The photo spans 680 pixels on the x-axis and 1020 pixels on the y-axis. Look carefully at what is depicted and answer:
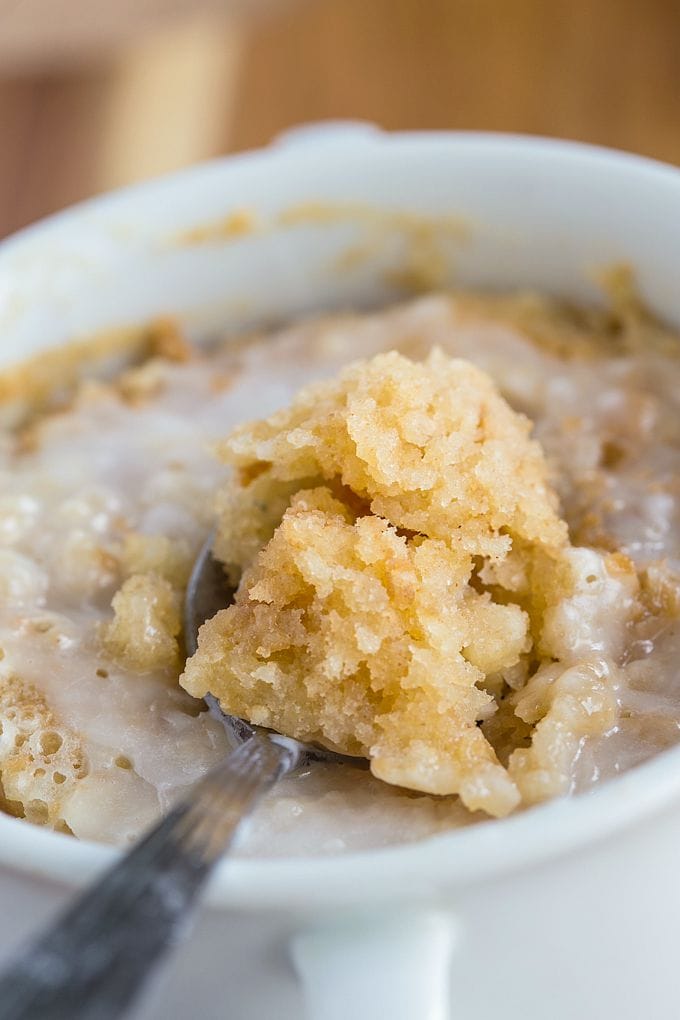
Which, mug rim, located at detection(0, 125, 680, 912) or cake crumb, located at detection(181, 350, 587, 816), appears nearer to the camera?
mug rim, located at detection(0, 125, 680, 912)

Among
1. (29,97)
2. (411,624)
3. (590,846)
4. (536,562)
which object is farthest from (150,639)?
(29,97)

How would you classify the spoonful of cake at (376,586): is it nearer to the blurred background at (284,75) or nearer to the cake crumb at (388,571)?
the cake crumb at (388,571)

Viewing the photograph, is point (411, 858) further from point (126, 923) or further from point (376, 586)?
point (376, 586)

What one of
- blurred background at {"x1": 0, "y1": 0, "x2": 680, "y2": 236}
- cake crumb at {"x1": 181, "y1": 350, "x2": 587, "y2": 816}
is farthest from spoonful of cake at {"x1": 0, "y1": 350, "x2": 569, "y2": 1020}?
blurred background at {"x1": 0, "y1": 0, "x2": 680, "y2": 236}

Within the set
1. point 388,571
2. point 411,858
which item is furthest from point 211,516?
point 411,858

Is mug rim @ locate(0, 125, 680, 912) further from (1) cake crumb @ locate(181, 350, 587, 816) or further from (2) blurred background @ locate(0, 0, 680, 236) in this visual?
(2) blurred background @ locate(0, 0, 680, 236)

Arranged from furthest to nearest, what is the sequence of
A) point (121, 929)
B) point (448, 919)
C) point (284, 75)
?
point (284, 75) → point (448, 919) → point (121, 929)

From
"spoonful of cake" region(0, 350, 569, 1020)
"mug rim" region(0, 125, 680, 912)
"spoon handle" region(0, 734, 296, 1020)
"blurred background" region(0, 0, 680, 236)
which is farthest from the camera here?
"blurred background" region(0, 0, 680, 236)

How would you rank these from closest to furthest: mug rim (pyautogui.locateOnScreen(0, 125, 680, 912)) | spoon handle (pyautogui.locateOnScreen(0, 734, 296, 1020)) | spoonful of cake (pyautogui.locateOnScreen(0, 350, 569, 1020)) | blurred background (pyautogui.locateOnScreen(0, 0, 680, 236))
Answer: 1. spoon handle (pyautogui.locateOnScreen(0, 734, 296, 1020))
2. mug rim (pyautogui.locateOnScreen(0, 125, 680, 912))
3. spoonful of cake (pyautogui.locateOnScreen(0, 350, 569, 1020))
4. blurred background (pyautogui.locateOnScreen(0, 0, 680, 236))
